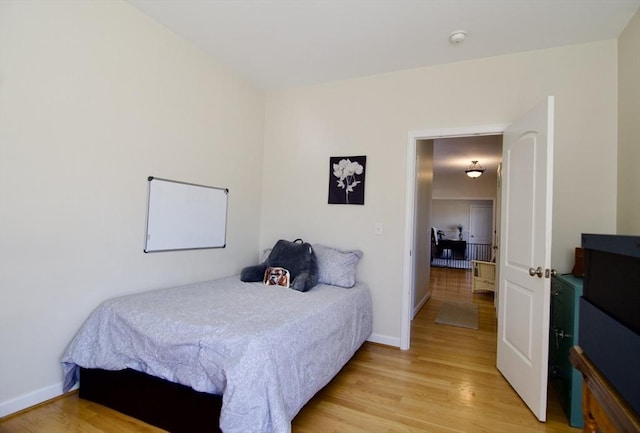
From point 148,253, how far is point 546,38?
3499 millimetres

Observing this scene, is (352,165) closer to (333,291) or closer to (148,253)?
(333,291)

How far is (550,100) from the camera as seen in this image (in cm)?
197

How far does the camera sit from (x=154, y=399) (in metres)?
1.75

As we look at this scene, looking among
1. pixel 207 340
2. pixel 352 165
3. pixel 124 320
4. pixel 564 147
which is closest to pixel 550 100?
pixel 564 147

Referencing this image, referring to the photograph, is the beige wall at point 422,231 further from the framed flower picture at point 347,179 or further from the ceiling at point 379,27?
the ceiling at point 379,27

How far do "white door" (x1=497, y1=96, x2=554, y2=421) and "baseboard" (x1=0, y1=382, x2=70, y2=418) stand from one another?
2992mm

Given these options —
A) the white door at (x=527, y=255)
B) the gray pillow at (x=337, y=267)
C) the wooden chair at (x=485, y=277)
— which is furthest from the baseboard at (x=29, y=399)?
the wooden chair at (x=485, y=277)

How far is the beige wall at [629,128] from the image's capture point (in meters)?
2.08

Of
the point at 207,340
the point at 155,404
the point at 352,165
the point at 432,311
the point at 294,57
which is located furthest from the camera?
the point at 432,311

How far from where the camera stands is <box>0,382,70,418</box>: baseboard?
69.6 inches

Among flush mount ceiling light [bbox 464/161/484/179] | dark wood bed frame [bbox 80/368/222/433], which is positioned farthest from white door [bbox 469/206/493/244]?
dark wood bed frame [bbox 80/368/222/433]

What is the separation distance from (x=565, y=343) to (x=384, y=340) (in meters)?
1.46

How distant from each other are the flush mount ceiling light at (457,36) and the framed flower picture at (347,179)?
122cm

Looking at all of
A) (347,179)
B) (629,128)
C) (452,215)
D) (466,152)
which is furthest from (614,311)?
(452,215)
